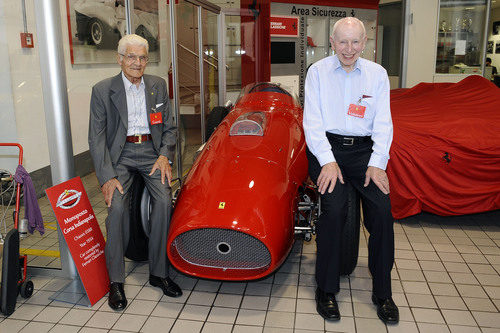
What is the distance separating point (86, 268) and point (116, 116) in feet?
3.26

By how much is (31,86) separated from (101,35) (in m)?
0.84

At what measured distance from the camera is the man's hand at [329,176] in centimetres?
257

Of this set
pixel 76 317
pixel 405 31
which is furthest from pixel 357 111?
pixel 405 31

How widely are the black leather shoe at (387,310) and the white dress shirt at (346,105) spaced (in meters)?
0.80

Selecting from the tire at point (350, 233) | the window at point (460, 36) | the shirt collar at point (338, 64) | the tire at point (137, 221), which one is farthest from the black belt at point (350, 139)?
the window at point (460, 36)

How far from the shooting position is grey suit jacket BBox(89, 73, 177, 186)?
113 inches

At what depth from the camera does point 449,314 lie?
2658mm

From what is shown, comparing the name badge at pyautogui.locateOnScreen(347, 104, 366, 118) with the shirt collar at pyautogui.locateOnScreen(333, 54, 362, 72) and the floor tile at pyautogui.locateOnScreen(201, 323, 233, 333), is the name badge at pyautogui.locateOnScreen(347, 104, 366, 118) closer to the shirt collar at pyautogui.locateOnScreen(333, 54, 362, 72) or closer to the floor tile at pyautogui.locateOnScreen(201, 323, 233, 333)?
the shirt collar at pyautogui.locateOnScreen(333, 54, 362, 72)

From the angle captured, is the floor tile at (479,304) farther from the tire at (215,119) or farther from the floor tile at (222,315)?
the tire at (215,119)

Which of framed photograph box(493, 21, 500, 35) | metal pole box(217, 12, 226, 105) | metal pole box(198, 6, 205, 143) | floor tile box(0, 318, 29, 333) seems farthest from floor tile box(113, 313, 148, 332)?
framed photograph box(493, 21, 500, 35)

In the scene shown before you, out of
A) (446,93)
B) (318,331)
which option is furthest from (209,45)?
(318,331)

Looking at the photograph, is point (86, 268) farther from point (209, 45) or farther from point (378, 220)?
point (209, 45)

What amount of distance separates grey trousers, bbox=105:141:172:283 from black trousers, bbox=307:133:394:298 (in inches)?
39.5

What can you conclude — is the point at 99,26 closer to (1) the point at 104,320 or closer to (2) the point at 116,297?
(2) the point at 116,297
